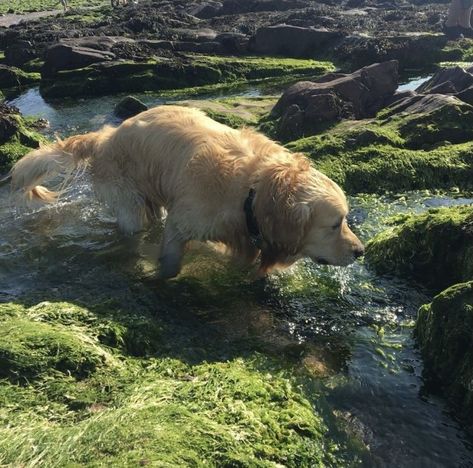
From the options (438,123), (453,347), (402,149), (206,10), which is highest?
(453,347)

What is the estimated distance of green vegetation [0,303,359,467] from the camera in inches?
131

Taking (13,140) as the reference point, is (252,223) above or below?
above

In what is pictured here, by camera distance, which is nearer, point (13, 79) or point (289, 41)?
point (13, 79)

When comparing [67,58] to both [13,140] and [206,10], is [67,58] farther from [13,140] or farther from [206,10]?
[206,10]

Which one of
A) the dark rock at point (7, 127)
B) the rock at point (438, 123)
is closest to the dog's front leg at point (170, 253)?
the rock at point (438, 123)

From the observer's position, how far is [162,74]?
19297mm

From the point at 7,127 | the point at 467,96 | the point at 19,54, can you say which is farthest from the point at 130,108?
the point at 19,54

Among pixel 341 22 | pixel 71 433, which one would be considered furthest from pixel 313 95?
pixel 341 22

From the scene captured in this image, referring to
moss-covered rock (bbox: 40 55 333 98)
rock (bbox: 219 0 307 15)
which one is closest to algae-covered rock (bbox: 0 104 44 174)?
moss-covered rock (bbox: 40 55 333 98)

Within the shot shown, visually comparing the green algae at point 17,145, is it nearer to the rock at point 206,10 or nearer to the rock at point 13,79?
the rock at point 13,79

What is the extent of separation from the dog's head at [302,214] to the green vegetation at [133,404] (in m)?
1.31

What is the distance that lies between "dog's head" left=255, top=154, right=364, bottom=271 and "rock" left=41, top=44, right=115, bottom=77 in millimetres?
15516

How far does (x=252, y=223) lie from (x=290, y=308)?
0.97 metres

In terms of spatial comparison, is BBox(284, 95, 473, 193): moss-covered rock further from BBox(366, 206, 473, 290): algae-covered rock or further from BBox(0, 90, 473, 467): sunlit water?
BBox(366, 206, 473, 290): algae-covered rock
